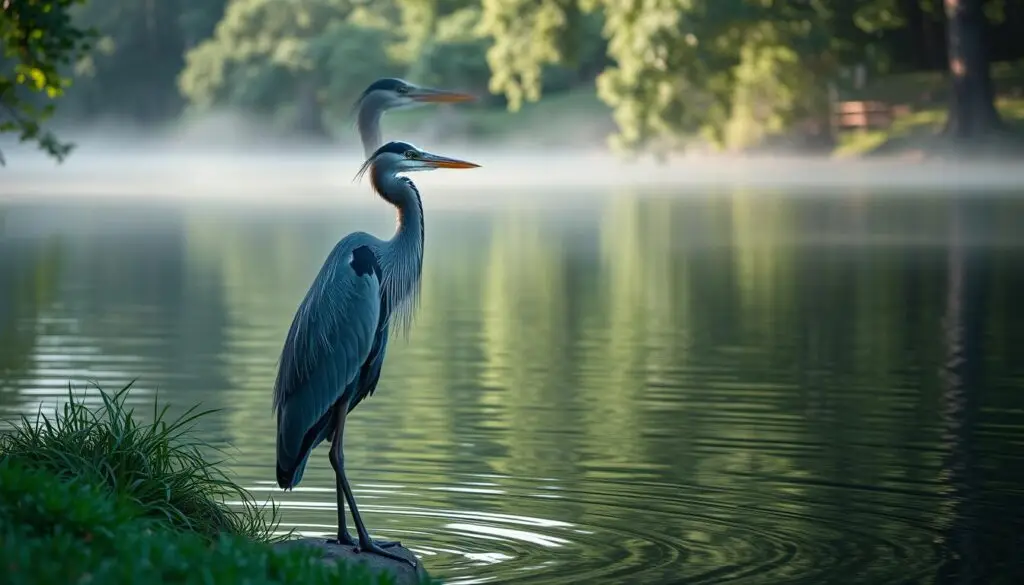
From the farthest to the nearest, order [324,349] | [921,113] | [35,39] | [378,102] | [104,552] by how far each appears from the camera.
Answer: [921,113], [35,39], [378,102], [324,349], [104,552]

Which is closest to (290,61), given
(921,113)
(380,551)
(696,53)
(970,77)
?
(921,113)

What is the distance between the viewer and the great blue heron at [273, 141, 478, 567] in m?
8.70

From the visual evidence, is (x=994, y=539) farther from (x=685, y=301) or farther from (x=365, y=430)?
(x=685, y=301)

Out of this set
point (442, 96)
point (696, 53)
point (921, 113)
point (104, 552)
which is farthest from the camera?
point (921, 113)

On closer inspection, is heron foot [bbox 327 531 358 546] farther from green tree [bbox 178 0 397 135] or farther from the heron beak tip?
green tree [bbox 178 0 397 135]

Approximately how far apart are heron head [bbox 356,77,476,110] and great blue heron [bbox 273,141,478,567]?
937mm

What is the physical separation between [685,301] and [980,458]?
10.8 m

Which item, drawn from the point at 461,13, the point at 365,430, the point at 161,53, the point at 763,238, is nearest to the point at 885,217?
the point at 763,238

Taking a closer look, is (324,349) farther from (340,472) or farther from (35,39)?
(35,39)

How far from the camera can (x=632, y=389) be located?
50.1ft

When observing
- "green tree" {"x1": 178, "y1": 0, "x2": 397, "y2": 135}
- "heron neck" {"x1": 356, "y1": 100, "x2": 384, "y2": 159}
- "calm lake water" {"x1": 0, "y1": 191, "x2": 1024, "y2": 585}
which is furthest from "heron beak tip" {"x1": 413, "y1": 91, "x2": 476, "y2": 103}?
"green tree" {"x1": 178, "y1": 0, "x2": 397, "y2": 135}

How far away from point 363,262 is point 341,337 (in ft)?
1.14

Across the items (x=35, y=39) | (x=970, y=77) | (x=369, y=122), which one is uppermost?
(x=970, y=77)

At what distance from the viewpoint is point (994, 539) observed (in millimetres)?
9562
